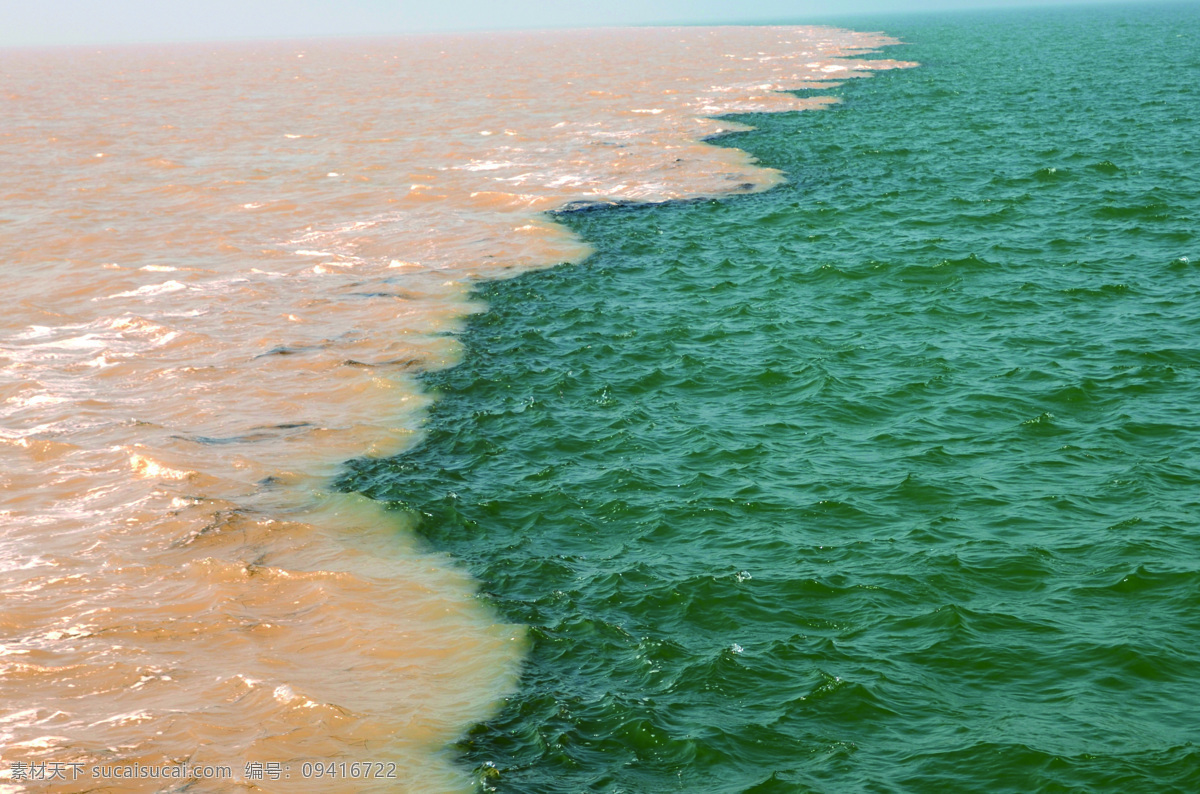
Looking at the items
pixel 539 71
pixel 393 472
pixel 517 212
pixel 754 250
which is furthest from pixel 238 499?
pixel 539 71

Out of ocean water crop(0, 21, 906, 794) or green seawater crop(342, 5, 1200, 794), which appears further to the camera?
ocean water crop(0, 21, 906, 794)

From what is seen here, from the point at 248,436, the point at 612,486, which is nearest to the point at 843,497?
the point at 612,486

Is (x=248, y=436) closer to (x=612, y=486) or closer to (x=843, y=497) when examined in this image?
(x=612, y=486)

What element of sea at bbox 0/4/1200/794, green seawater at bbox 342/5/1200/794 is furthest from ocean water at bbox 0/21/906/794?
green seawater at bbox 342/5/1200/794

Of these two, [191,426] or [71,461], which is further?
[191,426]

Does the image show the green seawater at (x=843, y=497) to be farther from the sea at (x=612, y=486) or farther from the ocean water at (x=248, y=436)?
the ocean water at (x=248, y=436)

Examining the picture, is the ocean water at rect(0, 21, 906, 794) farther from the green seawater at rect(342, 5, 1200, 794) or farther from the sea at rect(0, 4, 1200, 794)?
the green seawater at rect(342, 5, 1200, 794)

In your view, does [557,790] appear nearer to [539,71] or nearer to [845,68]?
[845,68]
